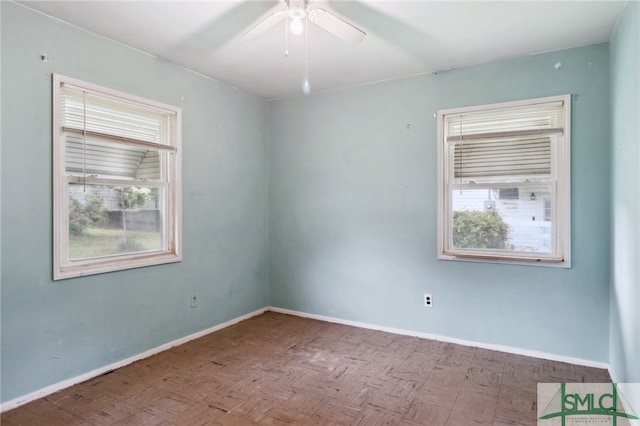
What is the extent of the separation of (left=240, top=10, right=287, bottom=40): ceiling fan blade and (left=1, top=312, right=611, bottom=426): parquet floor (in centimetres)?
240

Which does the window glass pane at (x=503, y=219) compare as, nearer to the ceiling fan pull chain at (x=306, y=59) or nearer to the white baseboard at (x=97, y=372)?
the ceiling fan pull chain at (x=306, y=59)

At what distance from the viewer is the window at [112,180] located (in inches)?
105

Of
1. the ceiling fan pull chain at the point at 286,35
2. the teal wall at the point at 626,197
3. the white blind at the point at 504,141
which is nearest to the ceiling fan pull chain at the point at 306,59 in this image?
the ceiling fan pull chain at the point at 286,35

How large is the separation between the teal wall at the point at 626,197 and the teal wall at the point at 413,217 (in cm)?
20

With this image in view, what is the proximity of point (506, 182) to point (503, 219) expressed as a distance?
0.34m

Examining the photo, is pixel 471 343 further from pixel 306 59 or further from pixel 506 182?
pixel 306 59

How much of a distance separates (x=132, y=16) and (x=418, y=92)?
2.54 meters

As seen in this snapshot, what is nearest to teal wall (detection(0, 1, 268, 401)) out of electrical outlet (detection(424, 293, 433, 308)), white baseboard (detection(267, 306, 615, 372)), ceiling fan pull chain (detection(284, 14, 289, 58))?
white baseboard (detection(267, 306, 615, 372))

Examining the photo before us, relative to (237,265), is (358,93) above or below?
above

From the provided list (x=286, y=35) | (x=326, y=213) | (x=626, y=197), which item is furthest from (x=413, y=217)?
(x=286, y=35)

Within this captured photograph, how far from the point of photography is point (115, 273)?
9.73 feet

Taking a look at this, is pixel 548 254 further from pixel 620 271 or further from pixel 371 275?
pixel 371 275

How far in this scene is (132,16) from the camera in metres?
2.55

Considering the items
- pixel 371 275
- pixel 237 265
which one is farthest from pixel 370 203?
pixel 237 265
